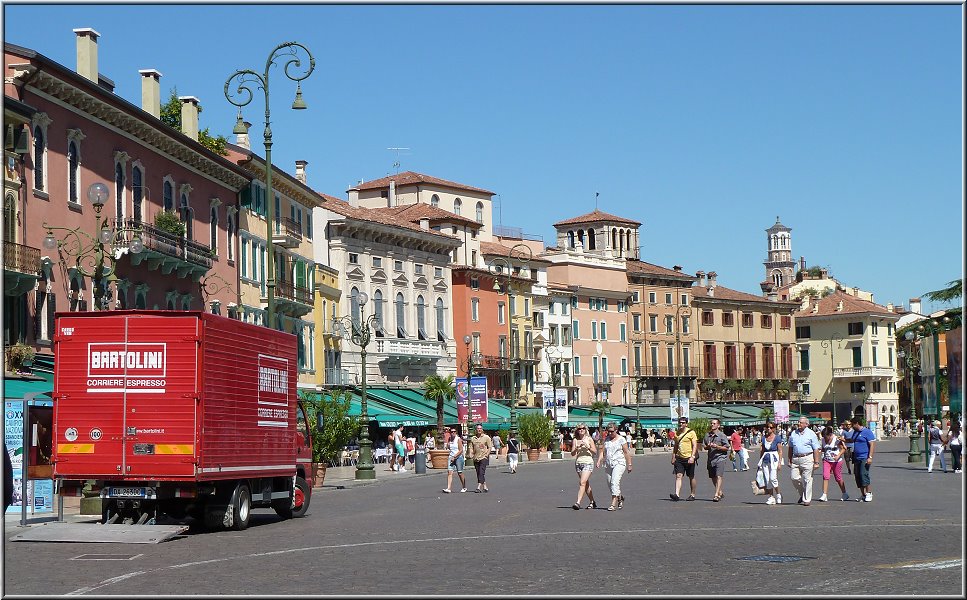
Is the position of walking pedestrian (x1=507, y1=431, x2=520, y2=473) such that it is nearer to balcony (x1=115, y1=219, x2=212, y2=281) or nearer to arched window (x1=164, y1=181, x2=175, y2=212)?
balcony (x1=115, y1=219, x2=212, y2=281)

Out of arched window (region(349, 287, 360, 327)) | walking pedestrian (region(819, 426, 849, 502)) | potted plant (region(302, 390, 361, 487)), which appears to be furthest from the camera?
arched window (region(349, 287, 360, 327))

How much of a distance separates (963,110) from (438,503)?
22690 mm

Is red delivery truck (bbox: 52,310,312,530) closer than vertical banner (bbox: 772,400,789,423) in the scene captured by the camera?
Yes

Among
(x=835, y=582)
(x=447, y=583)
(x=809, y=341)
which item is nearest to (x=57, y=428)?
(x=447, y=583)

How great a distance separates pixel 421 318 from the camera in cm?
8750

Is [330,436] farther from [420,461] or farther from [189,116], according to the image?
[189,116]

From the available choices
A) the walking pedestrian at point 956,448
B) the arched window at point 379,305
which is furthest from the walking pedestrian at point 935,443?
the arched window at point 379,305

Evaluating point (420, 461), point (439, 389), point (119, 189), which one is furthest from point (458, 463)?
point (439, 389)

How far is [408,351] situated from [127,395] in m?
61.9

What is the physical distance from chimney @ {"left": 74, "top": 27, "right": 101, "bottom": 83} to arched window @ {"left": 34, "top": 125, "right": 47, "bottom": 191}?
5.26m

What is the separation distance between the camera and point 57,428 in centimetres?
2217

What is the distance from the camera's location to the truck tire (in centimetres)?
2659

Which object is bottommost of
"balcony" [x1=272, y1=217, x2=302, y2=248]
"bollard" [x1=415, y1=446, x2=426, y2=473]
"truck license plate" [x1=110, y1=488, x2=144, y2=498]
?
"bollard" [x1=415, y1=446, x2=426, y2=473]

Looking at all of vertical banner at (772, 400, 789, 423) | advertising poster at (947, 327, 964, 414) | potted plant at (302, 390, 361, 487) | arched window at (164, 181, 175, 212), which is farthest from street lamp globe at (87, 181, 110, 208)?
vertical banner at (772, 400, 789, 423)
